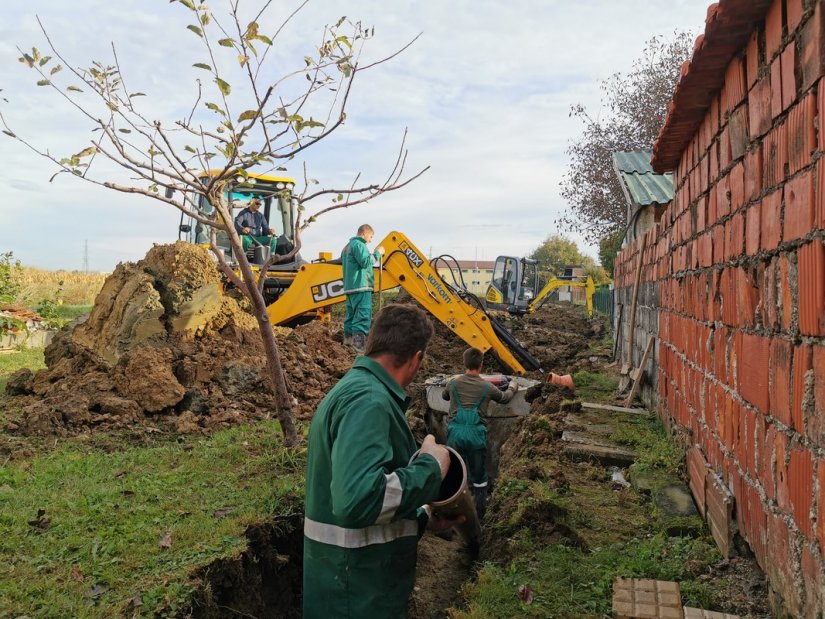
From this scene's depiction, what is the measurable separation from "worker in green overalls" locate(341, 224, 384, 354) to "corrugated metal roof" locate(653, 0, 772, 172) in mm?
4732

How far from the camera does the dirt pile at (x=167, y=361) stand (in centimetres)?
796

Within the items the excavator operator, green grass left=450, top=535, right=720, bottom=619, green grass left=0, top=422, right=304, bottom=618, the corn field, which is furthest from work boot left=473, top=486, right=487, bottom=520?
the corn field

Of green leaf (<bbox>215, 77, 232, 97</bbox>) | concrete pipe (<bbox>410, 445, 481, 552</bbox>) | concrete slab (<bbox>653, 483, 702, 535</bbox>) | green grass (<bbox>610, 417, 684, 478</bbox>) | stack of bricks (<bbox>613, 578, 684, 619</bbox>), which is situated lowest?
stack of bricks (<bbox>613, 578, 684, 619</bbox>)

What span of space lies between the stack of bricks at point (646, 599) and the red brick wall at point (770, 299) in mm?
412

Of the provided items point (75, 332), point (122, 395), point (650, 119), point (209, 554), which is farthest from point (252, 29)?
point (650, 119)

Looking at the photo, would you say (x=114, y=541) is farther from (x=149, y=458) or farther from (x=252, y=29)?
(x=252, y=29)

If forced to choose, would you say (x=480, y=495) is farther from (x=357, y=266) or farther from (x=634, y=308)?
(x=357, y=266)

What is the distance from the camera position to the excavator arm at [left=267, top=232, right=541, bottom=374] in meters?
11.2

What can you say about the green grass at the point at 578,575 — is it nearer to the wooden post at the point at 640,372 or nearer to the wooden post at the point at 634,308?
the wooden post at the point at 640,372

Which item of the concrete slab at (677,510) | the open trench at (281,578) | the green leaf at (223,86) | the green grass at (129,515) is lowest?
the open trench at (281,578)

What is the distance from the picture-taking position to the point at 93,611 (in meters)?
3.61

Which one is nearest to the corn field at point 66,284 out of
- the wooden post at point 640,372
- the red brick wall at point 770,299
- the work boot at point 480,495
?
the work boot at point 480,495

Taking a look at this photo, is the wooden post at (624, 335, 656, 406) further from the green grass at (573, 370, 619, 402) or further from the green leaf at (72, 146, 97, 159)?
the green leaf at (72, 146, 97, 159)

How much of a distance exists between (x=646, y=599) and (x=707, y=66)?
2869 millimetres
